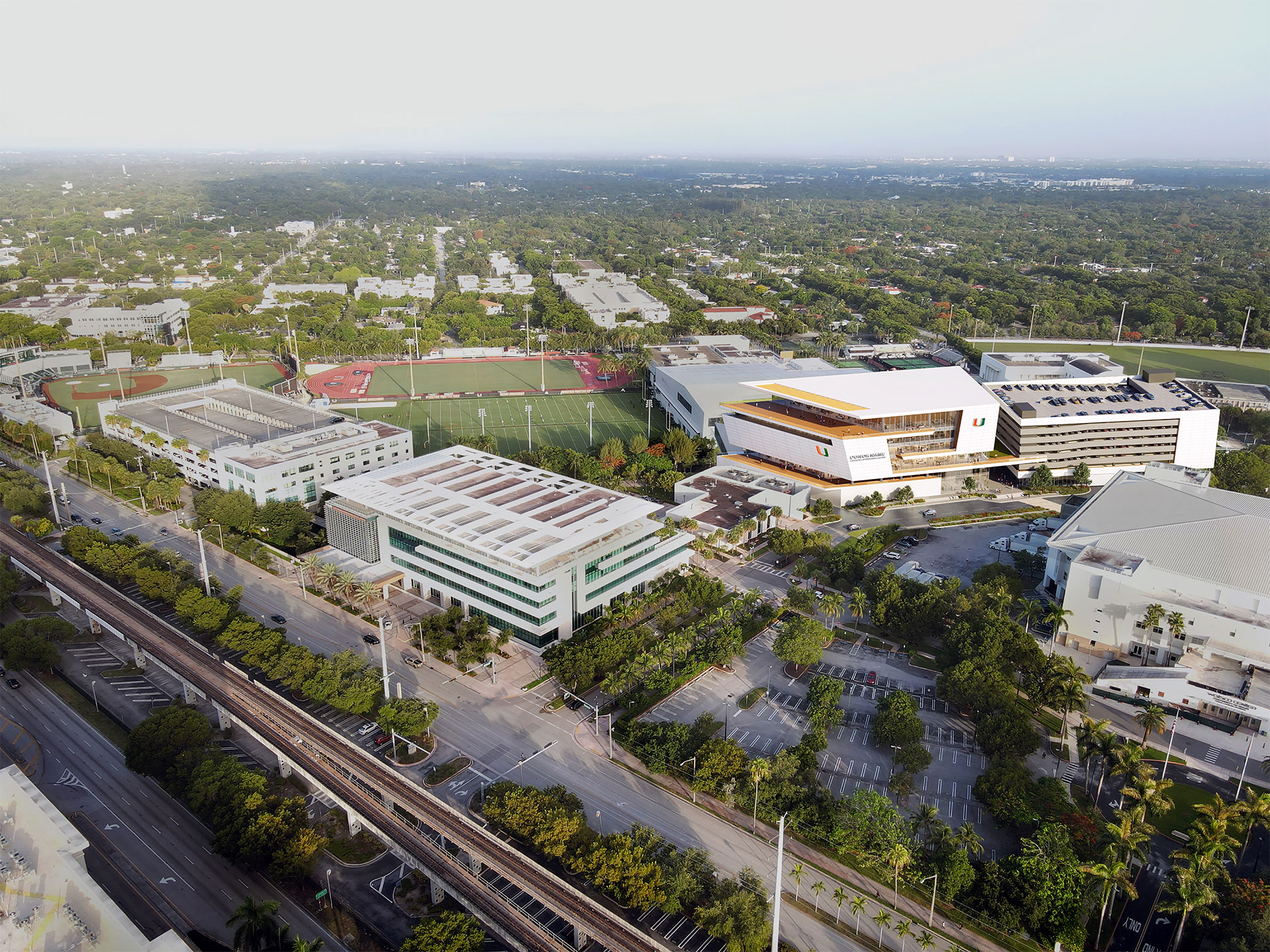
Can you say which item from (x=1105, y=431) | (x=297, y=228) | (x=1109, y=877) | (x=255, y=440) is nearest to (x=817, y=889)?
(x=1109, y=877)

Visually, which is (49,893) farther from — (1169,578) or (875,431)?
(875,431)

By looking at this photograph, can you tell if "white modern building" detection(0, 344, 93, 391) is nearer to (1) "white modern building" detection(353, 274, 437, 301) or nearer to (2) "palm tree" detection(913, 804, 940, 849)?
(1) "white modern building" detection(353, 274, 437, 301)

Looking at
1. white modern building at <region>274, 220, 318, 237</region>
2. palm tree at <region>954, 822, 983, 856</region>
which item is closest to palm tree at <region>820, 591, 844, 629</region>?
palm tree at <region>954, 822, 983, 856</region>

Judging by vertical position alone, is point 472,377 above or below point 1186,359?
below

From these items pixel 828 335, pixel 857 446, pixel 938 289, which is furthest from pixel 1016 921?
pixel 938 289

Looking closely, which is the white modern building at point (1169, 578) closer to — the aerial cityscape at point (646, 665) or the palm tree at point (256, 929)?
the aerial cityscape at point (646, 665)

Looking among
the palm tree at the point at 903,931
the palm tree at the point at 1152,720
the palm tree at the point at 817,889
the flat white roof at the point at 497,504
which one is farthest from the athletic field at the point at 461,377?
the palm tree at the point at 903,931

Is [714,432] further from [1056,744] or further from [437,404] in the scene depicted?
[1056,744]
